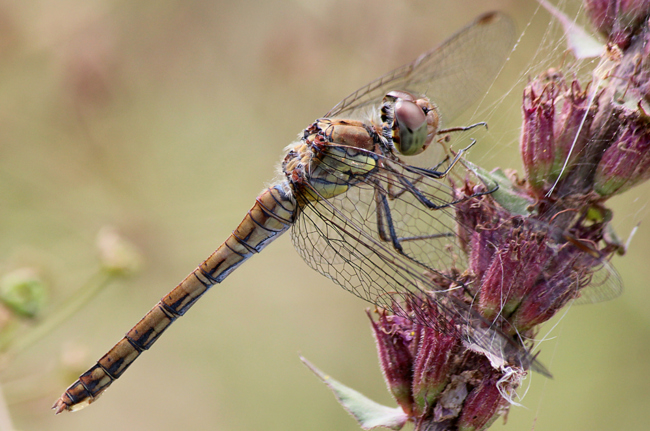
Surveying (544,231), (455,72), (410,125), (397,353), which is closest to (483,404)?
(397,353)

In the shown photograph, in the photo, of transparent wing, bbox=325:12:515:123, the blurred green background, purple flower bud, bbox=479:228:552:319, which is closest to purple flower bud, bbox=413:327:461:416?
purple flower bud, bbox=479:228:552:319

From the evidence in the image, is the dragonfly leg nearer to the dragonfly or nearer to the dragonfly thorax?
the dragonfly

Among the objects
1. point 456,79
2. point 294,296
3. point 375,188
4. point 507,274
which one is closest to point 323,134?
point 375,188

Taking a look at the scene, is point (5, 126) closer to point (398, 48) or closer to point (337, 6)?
point (337, 6)

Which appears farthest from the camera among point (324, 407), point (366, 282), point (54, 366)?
point (324, 407)

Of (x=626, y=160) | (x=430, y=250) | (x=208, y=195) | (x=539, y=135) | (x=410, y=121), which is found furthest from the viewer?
(x=208, y=195)

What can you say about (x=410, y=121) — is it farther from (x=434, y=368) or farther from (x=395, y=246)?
(x=434, y=368)

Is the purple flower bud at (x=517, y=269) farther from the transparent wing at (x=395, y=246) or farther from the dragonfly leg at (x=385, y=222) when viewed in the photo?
the dragonfly leg at (x=385, y=222)
